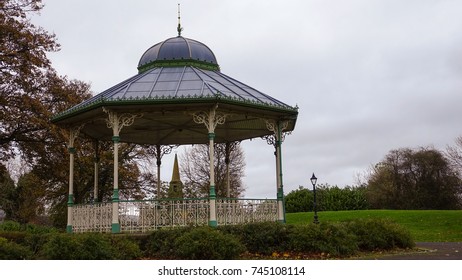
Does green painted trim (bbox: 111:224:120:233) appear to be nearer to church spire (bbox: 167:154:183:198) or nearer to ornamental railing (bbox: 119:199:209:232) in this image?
ornamental railing (bbox: 119:199:209:232)

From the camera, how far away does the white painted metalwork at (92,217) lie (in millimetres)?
15859

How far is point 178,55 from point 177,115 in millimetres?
2381

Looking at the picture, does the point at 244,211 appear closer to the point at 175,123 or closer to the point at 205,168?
the point at 175,123

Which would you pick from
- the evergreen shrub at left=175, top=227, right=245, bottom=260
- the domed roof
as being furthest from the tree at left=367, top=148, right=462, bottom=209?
the evergreen shrub at left=175, top=227, right=245, bottom=260

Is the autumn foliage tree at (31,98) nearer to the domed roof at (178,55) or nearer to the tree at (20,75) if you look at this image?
the tree at (20,75)

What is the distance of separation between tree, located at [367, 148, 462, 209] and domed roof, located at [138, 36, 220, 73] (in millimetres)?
33248

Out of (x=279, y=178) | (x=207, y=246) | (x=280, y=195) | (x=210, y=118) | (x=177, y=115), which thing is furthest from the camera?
(x=177, y=115)

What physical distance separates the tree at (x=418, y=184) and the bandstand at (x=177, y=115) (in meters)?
32.1

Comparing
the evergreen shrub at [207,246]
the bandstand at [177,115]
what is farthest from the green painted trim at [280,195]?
the evergreen shrub at [207,246]

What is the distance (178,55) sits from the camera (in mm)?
18688

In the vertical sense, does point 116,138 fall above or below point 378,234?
above

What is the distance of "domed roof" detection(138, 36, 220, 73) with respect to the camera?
18.6m

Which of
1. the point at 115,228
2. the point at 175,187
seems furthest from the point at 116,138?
the point at 175,187

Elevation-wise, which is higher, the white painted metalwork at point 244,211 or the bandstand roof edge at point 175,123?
the bandstand roof edge at point 175,123
